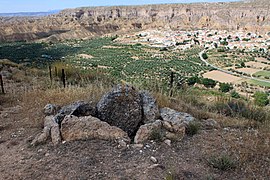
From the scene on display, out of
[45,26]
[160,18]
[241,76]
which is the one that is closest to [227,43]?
[241,76]

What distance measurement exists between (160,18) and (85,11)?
4952 centimetres

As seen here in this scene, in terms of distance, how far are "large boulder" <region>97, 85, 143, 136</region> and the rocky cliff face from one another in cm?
8761

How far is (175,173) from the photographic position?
3146 millimetres

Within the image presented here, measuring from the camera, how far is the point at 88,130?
396cm

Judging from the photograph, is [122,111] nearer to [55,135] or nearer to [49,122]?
[55,135]

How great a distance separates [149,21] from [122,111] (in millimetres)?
122926

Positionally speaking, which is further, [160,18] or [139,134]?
[160,18]

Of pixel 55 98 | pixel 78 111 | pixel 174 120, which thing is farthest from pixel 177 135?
pixel 55 98

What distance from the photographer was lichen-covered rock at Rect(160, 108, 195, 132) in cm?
421

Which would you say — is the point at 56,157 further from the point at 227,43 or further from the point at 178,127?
the point at 227,43

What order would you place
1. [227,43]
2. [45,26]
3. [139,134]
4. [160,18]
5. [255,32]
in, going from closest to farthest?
[139,134] → [227,43] → [255,32] → [45,26] → [160,18]

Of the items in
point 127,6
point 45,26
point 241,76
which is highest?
point 127,6

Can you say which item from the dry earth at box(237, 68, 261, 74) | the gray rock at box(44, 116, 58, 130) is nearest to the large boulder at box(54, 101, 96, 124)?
the gray rock at box(44, 116, 58, 130)

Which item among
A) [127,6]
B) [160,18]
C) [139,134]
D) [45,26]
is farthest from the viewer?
[127,6]
